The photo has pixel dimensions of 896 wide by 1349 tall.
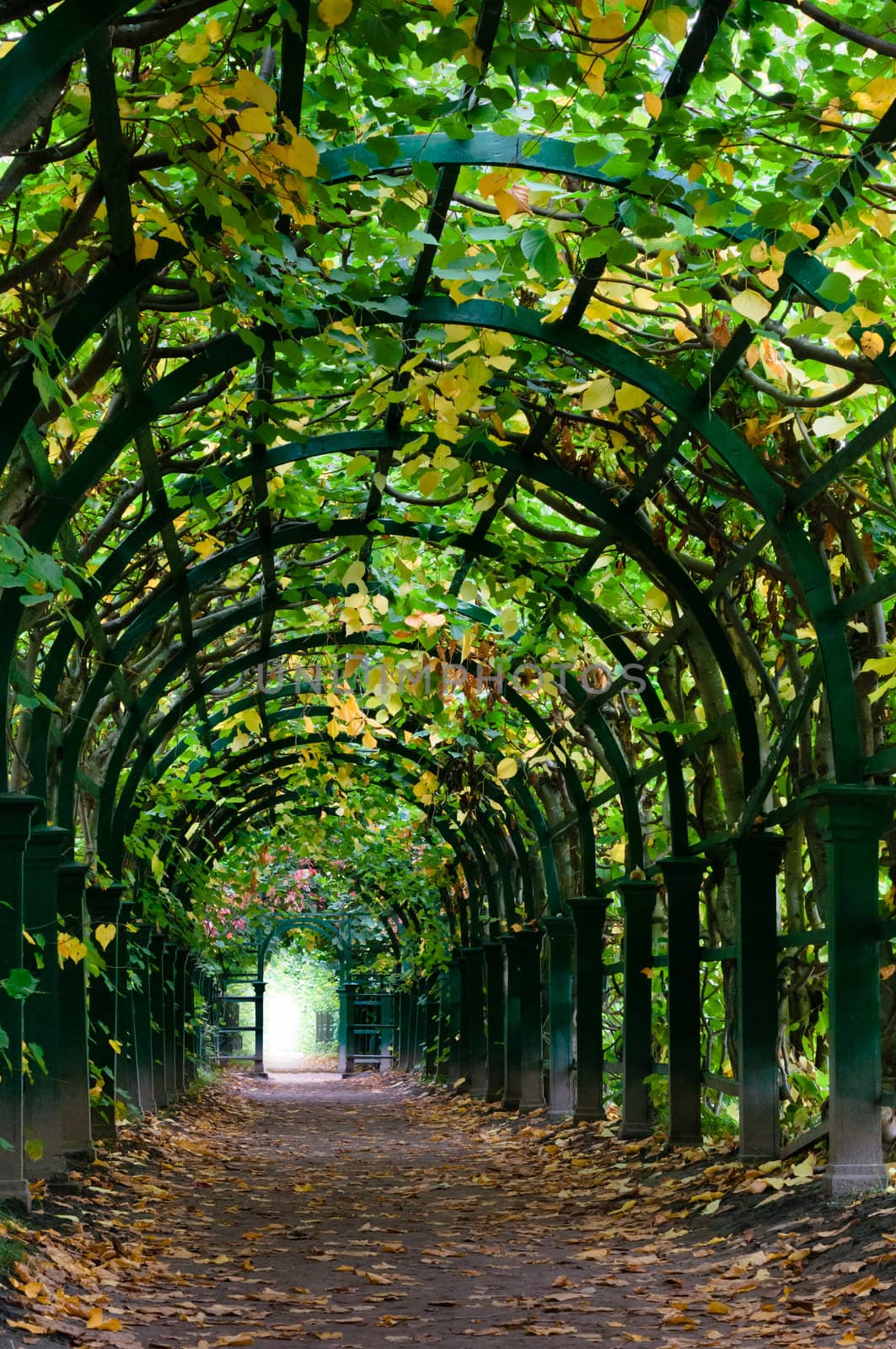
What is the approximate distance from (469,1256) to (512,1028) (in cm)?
786

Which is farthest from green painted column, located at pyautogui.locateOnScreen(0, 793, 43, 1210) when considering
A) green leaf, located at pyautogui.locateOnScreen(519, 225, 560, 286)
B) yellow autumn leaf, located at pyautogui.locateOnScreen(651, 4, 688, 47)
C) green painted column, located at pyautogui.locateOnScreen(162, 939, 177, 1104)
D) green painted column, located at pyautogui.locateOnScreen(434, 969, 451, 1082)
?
green painted column, located at pyautogui.locateOnScreen(434, 969, 451, 1082)

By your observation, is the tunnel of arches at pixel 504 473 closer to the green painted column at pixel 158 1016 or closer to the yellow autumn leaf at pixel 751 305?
the yellow autumn leaf at pixel 751 305

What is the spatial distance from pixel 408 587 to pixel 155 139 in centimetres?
544

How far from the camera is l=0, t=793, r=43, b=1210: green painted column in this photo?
18.2 feet

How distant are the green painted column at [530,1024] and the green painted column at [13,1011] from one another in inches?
305

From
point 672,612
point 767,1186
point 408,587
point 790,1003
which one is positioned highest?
point 408,587

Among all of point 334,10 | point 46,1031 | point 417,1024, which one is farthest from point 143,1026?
point 417,1024

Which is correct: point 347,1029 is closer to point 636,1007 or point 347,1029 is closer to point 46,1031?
point 636,1007

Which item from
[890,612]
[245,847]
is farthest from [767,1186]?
[245,847]

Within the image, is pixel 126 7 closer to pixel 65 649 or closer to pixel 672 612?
pixel 65 649

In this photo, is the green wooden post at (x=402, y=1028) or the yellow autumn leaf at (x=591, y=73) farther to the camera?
the green wooden post at (x=402, y=1028)

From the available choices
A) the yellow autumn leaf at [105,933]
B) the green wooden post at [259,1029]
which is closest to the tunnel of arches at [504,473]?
the yellow autumn leaf at [105,933]

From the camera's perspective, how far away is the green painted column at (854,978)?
17.9 ft

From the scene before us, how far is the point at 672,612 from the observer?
743 centimetres
